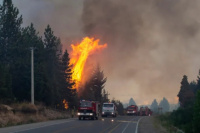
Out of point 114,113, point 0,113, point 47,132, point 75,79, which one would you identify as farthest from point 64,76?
point 47,132

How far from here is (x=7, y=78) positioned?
194ft

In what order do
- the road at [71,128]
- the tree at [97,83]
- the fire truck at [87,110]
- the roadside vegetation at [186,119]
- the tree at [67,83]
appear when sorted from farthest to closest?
the tree at [97,83] → the tree at [67,83] → the fire truck at [87,110] → the roadside vegetation at [186,119] → the road at [71,128]

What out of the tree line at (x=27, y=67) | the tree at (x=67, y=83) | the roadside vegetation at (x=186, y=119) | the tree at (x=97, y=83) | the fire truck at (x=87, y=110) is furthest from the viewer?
the tree at (x=97, y=83)

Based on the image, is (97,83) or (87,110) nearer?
(87,110)

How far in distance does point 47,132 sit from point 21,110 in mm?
20809

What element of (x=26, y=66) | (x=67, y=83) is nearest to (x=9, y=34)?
(x=26, y=66)

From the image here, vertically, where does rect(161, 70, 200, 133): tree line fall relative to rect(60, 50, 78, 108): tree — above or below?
below

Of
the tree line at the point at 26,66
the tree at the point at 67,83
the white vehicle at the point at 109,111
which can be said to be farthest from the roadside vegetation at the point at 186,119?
the tree at the point at 67,83

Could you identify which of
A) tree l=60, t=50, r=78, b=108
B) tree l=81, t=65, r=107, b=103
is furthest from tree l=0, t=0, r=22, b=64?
tree l=81, t=65, r=107, b=103

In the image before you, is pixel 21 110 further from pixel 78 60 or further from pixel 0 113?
pixel 78 60

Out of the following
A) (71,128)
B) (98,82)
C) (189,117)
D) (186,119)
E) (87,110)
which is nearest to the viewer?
(71,128)

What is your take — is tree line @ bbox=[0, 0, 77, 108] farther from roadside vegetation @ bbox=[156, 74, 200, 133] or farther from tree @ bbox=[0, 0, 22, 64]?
roadside vegetation @ bbox=[156, 74, 200, 133]

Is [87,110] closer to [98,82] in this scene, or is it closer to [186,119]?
[186,119]

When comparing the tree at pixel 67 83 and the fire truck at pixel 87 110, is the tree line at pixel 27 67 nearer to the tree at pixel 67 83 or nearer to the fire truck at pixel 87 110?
the tree at pixel 67 83
